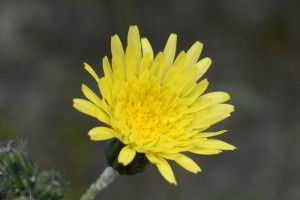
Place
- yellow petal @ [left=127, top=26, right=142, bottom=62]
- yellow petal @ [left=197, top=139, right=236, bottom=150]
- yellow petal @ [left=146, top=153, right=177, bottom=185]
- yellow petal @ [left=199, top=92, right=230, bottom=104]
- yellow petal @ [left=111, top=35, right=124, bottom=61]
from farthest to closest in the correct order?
1. yellow petal @ [left=199, top=92, right=230, bottom=104]
2. yellow petal @ [left=127, top=26, right=142, bottom=62]
3. yellow petal @ [left=111, top=35, right=124, bottom=61]
4. yellow petal @ [left=197, top=139, right=236, bottom=150]
5. yellow petal @ [left=146, top=153, right=177, bottom=185]

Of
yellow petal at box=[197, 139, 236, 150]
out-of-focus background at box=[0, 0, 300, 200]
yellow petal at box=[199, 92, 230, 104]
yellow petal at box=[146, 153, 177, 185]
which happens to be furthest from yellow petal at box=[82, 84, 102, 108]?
out-of-focus background at box=[0, 0, 300, 200]

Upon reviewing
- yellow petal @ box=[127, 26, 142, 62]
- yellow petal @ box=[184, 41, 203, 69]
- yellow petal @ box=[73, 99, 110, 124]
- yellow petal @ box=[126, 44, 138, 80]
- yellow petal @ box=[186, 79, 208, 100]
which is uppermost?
yellow petal @ box=[127, 26, 142, 62]


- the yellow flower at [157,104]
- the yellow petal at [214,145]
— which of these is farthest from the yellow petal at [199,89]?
the yellow petal at [214,145]

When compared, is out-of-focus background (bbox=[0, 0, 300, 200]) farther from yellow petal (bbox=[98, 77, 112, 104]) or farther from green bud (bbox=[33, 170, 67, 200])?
yellow petal (bbox=[98, 77, 112, 104])

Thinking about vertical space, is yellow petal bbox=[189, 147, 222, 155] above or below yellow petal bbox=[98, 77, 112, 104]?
below

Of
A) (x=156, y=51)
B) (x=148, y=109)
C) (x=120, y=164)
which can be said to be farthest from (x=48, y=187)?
(x=156, y=51)

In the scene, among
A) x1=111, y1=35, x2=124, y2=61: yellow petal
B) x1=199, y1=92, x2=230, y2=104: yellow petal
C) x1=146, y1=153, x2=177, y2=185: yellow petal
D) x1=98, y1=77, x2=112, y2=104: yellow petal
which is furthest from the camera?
x1=199, y1=92, x2=230, y2=104: yellow petal

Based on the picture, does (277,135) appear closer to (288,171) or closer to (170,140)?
(288,171)

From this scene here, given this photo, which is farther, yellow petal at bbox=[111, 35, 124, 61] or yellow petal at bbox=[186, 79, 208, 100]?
yellow petal at bbox=[186, 79, 208, 100]
